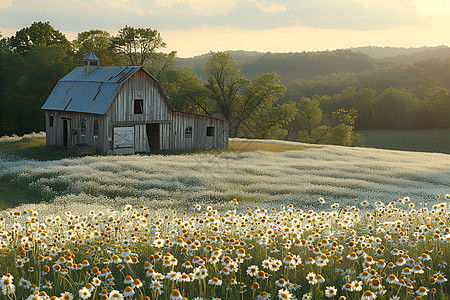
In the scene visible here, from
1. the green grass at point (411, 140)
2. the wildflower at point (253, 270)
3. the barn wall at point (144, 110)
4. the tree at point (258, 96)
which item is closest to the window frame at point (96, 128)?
the barn wall at point (144, 110)

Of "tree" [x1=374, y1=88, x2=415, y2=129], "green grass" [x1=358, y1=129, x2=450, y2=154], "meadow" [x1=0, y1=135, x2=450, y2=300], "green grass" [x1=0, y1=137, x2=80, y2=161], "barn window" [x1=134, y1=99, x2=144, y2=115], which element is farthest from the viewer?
"tree" [x1=374, y1=88, x2=415, y2=129]

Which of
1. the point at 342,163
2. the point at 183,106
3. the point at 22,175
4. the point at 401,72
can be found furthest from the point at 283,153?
the point at 401,72

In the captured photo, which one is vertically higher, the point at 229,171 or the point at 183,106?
the point at 183,106

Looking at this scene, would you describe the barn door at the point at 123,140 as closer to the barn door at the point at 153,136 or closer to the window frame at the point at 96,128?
the window frame at the point at 96,128

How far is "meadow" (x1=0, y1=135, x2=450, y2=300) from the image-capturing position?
5980mm

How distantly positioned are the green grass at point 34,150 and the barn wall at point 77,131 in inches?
51.7

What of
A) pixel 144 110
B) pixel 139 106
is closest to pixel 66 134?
pixel 139 106

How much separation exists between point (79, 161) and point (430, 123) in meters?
88.7

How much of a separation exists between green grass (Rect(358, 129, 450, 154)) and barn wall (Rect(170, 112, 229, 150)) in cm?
4247

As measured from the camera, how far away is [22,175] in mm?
26828

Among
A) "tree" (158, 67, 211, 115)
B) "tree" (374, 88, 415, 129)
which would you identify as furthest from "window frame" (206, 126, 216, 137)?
"tree" (374, 88, 415, 129)

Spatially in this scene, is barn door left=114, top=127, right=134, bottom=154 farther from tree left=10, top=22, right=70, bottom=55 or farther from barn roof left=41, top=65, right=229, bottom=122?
tree left=10, top=22, right=70, bottom=55

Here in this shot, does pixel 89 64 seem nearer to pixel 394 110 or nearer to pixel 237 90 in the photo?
pixel 237 90

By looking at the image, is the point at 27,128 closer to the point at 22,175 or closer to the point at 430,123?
the point at 22,175
